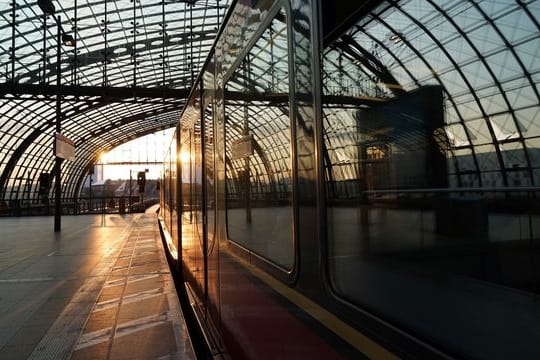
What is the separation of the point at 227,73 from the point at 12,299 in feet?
19.4

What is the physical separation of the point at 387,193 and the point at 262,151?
43.6 inches

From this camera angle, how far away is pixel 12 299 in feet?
22.6

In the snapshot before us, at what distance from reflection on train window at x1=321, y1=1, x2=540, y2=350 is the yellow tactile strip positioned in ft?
10.4

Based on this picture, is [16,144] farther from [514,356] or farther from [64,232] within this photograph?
[514,356]

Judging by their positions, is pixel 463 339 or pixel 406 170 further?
pixel 406 170

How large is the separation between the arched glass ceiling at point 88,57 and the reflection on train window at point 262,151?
18047mm

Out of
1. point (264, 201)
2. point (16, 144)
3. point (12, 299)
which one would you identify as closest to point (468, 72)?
point (264, 201)

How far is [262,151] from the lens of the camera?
2531mm

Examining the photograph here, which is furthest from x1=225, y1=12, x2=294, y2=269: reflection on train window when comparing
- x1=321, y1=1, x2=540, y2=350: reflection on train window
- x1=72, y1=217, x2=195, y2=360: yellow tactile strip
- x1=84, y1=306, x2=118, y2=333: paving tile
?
x1=84, y1=306, x2=118, y2=333: paving tile

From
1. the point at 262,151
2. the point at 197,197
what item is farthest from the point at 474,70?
the point at 197,197

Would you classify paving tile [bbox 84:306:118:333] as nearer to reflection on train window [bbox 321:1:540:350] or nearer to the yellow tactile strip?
the yellow tactile strip

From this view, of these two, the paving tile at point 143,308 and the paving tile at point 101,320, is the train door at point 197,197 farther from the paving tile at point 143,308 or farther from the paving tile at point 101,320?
the paving tile at point 101,320

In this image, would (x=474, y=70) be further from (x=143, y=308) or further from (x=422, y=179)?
(x=143, y=308)

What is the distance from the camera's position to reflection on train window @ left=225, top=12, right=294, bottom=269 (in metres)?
2.13
